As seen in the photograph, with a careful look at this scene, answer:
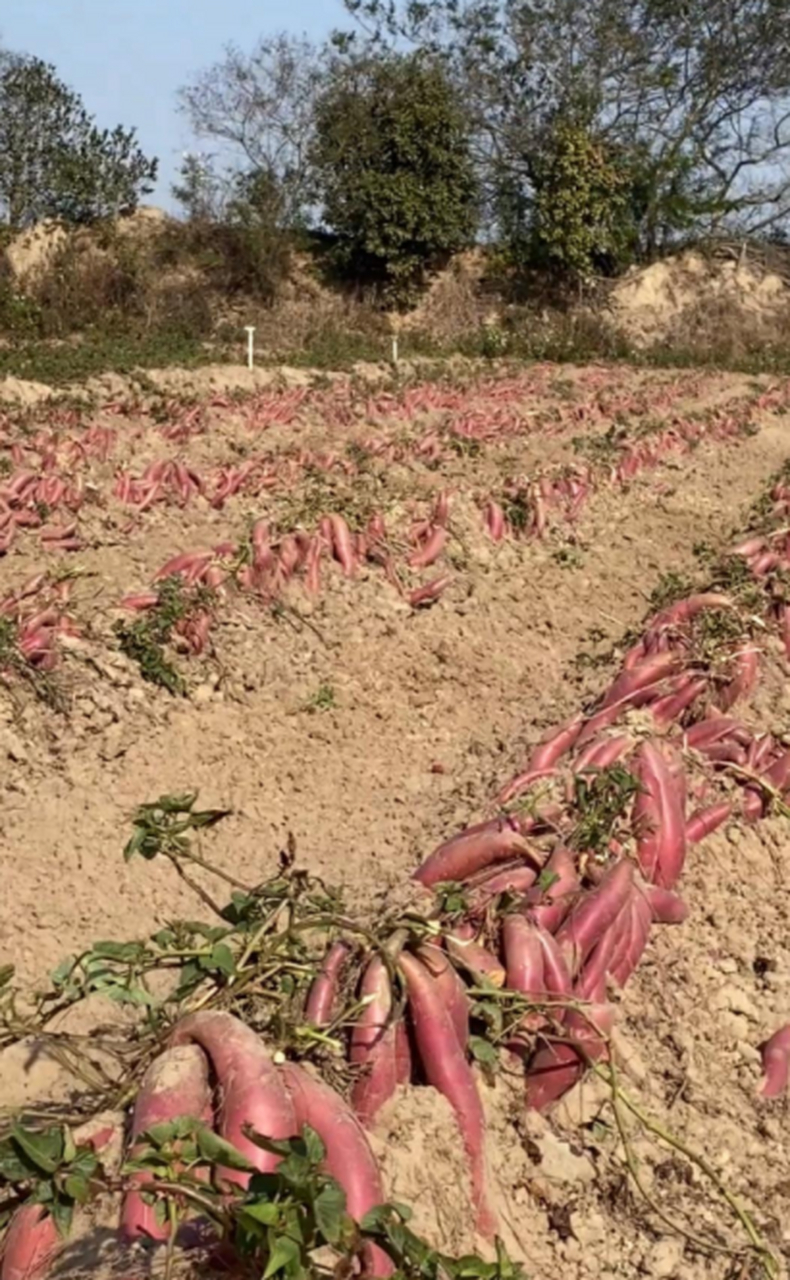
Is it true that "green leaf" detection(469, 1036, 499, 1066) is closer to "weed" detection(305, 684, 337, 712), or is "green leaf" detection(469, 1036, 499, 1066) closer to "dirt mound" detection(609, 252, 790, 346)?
"weed" detection(305, 684, 337, 712)

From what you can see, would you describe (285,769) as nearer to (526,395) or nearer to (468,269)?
(526,395)

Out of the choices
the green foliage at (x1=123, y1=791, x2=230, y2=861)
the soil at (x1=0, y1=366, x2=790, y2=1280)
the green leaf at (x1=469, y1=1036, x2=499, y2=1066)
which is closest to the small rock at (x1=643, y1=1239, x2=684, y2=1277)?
the soil at (x1=0, y1=366, x2=790, y2=1280)

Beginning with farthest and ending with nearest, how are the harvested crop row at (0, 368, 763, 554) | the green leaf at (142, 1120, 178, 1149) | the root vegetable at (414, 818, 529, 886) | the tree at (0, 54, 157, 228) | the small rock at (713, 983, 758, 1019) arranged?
1. the tree at (0, 54, 157, 228)
2. the harvested crop row at (0, 368, 763, 554)
3. the small rock at (713, 983, 758, 1019)
4. the root vegetable at (414, 818, 529, 886)
5. the green leaf at (142, 1120, 178, 1149)

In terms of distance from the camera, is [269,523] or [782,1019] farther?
[269,523]

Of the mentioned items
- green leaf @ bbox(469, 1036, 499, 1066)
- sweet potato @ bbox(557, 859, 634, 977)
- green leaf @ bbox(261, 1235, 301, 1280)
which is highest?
green leaf @ bbox(261, 1235, 301, 1280)

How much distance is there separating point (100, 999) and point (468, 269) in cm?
2782

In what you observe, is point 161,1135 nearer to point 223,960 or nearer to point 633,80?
point 223,960

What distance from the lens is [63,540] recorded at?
7418 mm

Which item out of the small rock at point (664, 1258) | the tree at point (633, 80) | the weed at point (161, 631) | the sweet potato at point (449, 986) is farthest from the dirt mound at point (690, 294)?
the small rock at point (664, 1258)

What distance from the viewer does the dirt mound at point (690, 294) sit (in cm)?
2956

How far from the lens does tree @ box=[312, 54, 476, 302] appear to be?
27.3 metres

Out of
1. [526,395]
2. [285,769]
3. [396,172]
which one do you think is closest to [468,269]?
[396,172]

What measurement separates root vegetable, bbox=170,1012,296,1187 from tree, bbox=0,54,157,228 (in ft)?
87.3

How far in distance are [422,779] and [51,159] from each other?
24366 millimetres
